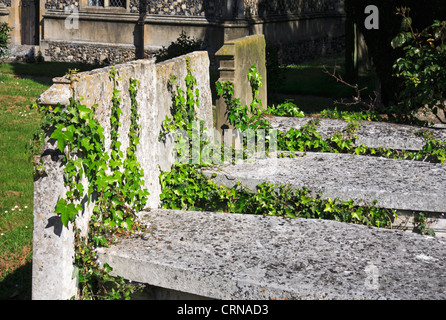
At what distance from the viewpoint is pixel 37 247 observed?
3951 millimetres

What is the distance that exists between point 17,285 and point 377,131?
4.49 m

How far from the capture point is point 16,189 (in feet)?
23.0

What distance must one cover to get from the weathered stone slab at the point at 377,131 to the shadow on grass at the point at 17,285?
11.7 feet

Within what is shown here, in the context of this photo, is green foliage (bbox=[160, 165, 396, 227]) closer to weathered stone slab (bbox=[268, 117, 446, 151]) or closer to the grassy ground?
the grassy ground

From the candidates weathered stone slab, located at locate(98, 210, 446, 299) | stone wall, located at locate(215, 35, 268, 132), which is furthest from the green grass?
weathered stone slab, located at locate(98, 210, 446, 299)

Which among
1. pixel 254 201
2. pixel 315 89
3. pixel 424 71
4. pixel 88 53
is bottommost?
pixel 254 201

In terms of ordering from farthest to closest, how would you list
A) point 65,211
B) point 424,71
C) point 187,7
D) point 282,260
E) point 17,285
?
1. point 187,7
2. point 424,71
3. point 17,285
4. point 282,260
5. point 65,211

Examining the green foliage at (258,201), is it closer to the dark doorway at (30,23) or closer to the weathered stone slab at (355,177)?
the weathered stone slab at (355,177)

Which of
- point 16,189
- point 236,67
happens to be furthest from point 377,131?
point 16,189

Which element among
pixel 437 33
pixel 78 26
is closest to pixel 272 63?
pixel 437 33

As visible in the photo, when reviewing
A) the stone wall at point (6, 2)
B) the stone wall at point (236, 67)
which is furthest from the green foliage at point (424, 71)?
the stone wall at point (6, 2)

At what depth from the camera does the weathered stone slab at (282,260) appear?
3742mm

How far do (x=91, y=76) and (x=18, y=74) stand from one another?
43.6ft

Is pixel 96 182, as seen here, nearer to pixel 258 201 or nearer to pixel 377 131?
pixel 258 201
